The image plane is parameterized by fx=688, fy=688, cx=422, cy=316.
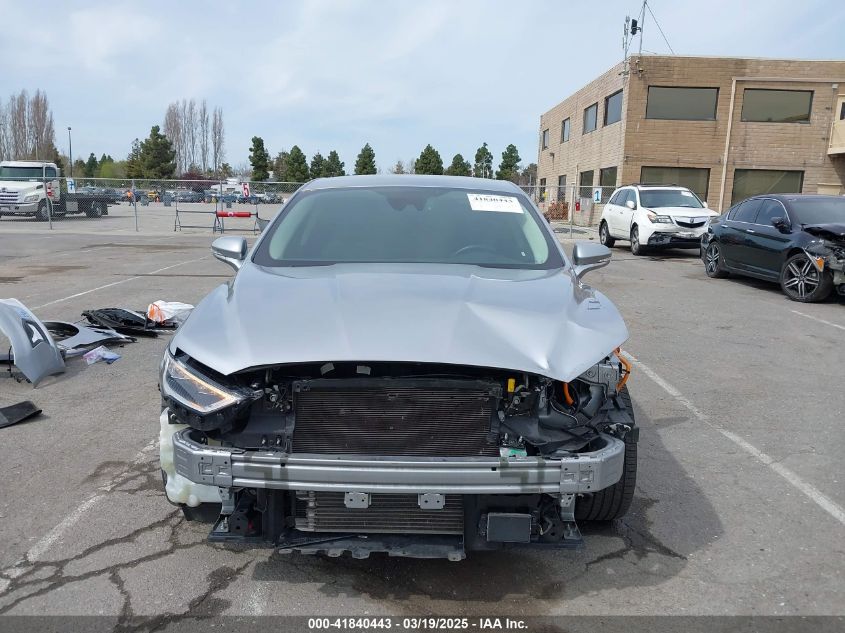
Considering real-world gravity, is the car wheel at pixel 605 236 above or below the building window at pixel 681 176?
below

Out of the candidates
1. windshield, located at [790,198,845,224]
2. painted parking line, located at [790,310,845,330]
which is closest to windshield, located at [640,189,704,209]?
windshield, located at [790,198,845,224]

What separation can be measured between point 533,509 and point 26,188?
30765mm

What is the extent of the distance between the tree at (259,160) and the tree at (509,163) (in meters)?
28.2

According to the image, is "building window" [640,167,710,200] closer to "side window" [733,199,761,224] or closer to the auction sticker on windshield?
"side window" [733,199,761,224]

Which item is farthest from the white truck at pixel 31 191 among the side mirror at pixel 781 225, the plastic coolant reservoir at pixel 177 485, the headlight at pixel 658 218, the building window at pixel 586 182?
the plastic coolant reservoir at pixel 177 485

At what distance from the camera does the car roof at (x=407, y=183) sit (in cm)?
454

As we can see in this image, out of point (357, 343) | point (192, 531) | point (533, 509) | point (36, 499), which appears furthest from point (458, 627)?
point (36, 499)

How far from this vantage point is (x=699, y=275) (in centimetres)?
1399

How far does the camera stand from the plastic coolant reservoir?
2.82 meters

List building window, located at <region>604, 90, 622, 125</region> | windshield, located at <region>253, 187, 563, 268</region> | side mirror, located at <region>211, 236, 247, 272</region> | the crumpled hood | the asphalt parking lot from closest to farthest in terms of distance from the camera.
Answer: the asphalt parking lot, windshield, located at <region>253, 187, 563, 268</region>, side mirror, located at <region>211, 236, 247, 272</region>, the crumpled hood, building window, located at <region>604, 90, 622, 125</region>

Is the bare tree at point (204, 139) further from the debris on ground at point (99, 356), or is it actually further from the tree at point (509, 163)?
the debris on ground at point (99, 356)

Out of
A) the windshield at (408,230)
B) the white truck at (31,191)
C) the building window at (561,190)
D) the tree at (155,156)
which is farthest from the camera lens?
the tree at (155,156)

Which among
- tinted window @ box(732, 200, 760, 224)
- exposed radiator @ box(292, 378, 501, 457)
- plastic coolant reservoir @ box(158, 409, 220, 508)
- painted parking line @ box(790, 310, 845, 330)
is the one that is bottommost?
painted parking line @ box(790, 310, 845, 330)

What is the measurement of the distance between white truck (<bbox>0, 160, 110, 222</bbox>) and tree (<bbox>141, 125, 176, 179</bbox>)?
4529 centimetres
